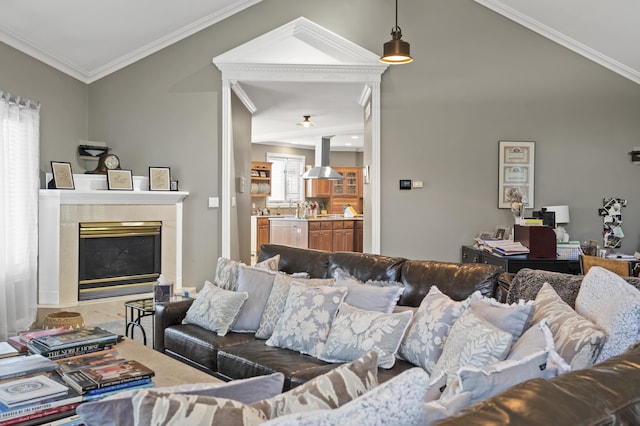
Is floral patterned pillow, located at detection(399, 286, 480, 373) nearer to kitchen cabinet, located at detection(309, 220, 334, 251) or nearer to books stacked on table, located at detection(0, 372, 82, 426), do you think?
books stacked on table, located at detection(0, 372, 82, 426)

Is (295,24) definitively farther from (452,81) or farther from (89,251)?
(89,251)

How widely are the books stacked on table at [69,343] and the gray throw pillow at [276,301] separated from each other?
0.88 m

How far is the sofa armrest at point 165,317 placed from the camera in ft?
11.4

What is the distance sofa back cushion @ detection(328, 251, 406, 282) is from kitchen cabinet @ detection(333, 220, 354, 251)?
632cm

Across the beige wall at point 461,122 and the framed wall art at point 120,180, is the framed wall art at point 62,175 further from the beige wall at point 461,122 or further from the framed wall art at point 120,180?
the beige wall at point 461,122

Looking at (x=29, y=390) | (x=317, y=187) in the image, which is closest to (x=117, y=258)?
(x=29, y=390)

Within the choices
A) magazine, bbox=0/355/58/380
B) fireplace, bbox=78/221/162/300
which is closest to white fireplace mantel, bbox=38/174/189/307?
fireplace, bbox=78/221/162/300

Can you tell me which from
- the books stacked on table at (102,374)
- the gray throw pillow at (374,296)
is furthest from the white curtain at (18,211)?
the gray throw pillow at (374,296)

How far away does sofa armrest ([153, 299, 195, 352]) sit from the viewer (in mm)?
3488

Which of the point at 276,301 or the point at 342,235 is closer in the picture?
the point at 276,301

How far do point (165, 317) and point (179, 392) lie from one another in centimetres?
246

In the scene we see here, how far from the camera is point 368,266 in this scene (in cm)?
321

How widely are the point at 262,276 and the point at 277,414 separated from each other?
232cm

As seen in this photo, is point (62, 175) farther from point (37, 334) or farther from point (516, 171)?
point (516, 171)
